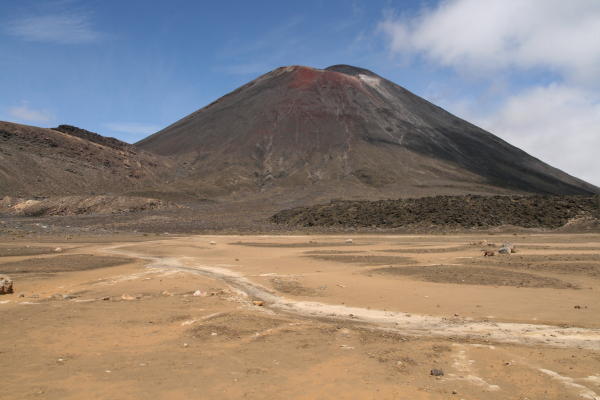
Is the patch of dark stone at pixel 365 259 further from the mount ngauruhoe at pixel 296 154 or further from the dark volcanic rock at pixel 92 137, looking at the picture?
the dark volcanic rock at pixel 92 137

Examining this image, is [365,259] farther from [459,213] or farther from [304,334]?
[459,213]

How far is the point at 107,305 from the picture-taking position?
1138 cm

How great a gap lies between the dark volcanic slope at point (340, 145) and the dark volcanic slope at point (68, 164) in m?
11.5

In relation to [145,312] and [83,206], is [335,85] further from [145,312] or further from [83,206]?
[145,312]

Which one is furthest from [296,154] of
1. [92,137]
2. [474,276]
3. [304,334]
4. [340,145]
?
[304,334]

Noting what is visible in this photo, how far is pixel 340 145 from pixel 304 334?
3829 inches

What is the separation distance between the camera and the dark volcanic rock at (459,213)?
4291 cm

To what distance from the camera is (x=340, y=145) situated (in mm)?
104438

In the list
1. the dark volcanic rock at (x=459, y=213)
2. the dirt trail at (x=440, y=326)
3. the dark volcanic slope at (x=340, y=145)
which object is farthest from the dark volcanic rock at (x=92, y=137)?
the dirt trail at (x=440, y=326)

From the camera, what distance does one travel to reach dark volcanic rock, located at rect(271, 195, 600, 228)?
42.9 meters

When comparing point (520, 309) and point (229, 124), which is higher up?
point (229, 124)

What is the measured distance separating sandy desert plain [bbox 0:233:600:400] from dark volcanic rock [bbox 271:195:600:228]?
26.5 metres

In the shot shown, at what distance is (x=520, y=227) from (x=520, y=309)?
111ft

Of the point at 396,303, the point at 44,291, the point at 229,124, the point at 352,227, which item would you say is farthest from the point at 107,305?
the point at 229,124
